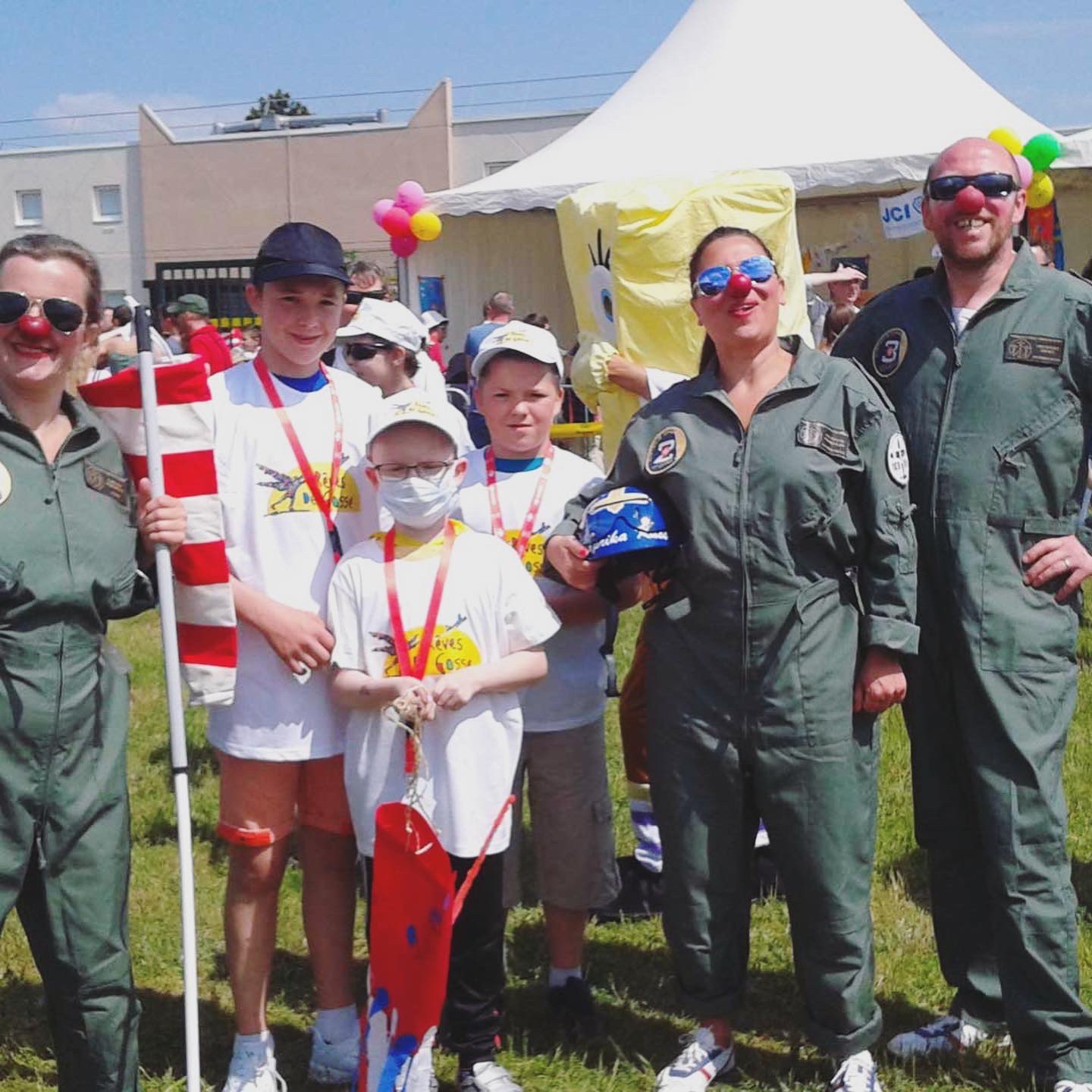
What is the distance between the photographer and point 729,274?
11.3 ft

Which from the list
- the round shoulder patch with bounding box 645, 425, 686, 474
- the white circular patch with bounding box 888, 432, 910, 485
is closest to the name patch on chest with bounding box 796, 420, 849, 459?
the white circular patch with bounding box 888, 432, 910, 485

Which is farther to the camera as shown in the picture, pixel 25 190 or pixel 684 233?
pixel 25 190

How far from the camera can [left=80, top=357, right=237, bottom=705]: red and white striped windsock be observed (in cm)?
334

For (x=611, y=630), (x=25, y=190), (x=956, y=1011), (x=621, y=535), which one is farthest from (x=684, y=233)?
(x=25, y=190)

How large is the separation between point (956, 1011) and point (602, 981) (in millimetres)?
1148

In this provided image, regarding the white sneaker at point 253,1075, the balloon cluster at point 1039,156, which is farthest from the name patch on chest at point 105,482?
the balloon cluster at point 1039,156

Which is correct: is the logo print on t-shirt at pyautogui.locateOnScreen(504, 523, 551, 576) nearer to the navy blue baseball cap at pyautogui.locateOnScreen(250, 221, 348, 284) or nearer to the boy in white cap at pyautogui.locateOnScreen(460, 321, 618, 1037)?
the boy in white cap at pyautogui.locateOnScreen(460, 321, 618, 1037)

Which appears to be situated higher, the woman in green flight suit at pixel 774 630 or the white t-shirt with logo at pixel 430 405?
the white t-shirt with logo at pixel 430 405

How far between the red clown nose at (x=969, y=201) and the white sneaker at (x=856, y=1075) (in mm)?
2224

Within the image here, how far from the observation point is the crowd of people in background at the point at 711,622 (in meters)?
3.45

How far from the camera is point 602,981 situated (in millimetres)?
4609

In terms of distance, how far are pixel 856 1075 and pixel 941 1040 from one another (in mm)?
494

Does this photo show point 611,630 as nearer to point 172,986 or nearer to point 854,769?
point 854,769

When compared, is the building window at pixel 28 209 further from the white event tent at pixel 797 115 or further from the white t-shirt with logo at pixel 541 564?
the white t-shirt with logo at pixel 541 564
